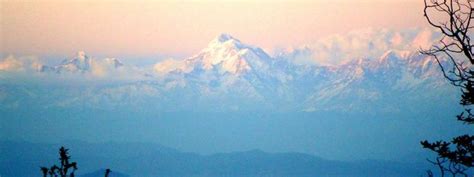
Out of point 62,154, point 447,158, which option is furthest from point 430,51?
point 62,154

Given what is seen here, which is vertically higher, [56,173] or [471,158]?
[471,158]

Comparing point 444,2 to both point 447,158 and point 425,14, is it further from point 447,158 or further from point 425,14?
point 447,158

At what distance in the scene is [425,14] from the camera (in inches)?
459

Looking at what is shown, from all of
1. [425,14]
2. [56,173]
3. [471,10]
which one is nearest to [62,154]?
[56,173]

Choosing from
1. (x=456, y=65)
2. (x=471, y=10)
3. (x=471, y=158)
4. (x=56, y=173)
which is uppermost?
(x=471, y=10)

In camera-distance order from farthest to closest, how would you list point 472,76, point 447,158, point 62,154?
point 447,158 < point 472,76 < point 62,154

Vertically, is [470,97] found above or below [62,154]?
above

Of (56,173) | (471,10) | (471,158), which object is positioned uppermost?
(471,10)

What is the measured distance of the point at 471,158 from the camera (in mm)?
12172

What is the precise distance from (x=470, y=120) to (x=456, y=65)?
1127 mm

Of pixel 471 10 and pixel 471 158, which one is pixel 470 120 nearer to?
pixel 471 158

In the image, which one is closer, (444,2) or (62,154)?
(62,154)

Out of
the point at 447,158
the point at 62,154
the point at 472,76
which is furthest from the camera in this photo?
the point at 447,158

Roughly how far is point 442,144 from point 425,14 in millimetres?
2163
